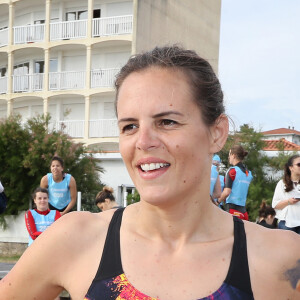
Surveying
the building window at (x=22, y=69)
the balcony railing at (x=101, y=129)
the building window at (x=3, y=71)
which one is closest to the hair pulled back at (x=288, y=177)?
the balcony railing at (x=101, y=129)

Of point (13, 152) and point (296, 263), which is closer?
point (296, 263)

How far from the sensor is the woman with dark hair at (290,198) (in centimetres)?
794

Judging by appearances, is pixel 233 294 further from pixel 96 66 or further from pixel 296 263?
pixel 96 66

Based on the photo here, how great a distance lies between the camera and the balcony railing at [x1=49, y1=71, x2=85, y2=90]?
114ft

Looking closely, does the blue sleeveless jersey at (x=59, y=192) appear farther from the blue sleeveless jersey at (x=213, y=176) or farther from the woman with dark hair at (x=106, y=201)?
the blue sleeveless jersey at (x=213, y=176)

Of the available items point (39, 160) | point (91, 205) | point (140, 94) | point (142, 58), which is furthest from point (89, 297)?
point (91, 205)

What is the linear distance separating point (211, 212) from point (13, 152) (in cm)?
1781

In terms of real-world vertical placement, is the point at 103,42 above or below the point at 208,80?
above

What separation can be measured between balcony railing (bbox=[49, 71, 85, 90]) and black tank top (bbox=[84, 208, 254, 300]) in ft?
108

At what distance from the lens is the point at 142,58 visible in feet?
7.41

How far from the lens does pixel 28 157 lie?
18.9m

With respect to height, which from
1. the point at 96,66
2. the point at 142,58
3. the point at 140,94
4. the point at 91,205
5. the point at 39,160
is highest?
the point at 96,66

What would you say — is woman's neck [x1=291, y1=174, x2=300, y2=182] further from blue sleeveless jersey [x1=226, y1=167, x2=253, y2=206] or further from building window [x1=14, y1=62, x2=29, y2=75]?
building window [x1=14, y1=62, x2=29, y2=75]

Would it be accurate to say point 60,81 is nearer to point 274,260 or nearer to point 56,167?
point 56,167
